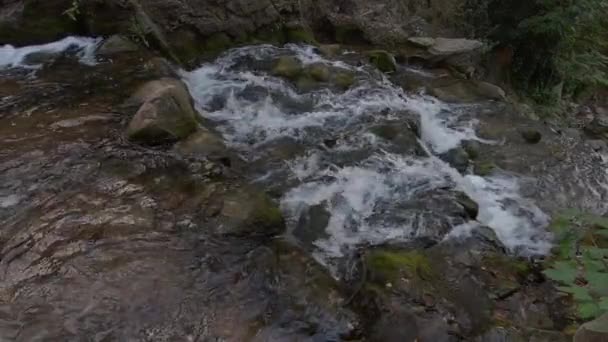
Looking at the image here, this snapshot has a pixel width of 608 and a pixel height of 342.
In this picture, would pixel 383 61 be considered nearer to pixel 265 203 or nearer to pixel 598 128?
pixel 265 203

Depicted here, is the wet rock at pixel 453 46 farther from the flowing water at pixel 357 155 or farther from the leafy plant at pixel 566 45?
the flowing water at pixel 357 155

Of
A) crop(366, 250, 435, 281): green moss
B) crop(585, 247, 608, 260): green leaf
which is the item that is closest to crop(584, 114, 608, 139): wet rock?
crop(366, 250, 435, 281): green moss

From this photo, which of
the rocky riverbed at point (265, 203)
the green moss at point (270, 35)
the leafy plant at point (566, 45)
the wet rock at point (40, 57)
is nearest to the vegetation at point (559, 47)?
the leafy plant at point (566, 45)

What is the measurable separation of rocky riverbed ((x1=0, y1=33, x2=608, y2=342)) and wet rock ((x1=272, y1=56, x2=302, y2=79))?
3 cm

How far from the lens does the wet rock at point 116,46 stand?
6871 millimetres

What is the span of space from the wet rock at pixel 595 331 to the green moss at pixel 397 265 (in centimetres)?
164

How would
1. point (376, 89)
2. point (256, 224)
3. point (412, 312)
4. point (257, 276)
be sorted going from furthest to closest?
1. point (376, 89)
2. point (256, 224)
3. point (257, 276)
4. point (412, 312)

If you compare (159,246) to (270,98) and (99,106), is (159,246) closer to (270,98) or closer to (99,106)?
(99,106)

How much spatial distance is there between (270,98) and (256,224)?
2.77m

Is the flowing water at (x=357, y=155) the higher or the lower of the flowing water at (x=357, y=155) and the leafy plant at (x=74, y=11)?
the lower

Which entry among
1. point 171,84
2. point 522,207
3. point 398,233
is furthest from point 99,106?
point 522,207

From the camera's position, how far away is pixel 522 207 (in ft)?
18.0

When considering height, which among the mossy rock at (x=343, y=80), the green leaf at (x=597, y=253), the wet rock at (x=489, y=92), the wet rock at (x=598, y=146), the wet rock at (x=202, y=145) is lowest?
the wet rock at (x=598, y=146)

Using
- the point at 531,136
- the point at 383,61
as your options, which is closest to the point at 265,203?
the point at 531,136
